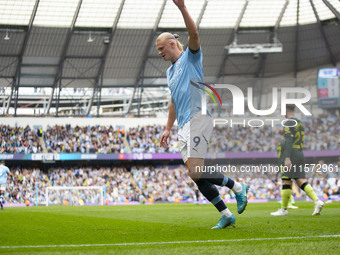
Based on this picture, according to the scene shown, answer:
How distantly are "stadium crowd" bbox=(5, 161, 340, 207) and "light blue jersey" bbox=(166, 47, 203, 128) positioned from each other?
23.7 meters

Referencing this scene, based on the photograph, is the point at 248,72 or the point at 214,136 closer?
the point at 214,136

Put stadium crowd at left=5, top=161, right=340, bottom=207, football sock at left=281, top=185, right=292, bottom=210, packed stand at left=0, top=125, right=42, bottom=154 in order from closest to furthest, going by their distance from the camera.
→ football sock at left=281, top=185, right=292, bottom=210 → stadium crowd at left=5, top=161, right=340, bottom=207 → packed stand at left=0, top=125, right=42, bottom=154

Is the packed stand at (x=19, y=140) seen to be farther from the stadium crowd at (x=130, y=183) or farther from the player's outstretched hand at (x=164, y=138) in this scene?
the player's outstretched hand at (x=164, y=138)

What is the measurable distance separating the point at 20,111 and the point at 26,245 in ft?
140

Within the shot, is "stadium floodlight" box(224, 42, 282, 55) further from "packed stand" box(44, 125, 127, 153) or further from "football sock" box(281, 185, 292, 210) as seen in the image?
"football sock" box(281, 185, 292, 210)

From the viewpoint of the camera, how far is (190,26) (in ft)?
18.3

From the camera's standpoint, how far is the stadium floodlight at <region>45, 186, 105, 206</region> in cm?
3266

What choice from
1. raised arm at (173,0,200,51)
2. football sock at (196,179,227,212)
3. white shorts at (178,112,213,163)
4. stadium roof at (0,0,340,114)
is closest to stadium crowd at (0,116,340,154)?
stadium roof at (0,0,340,114)

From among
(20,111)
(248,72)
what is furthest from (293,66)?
(20,111)

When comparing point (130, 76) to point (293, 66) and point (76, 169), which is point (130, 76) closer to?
point (76, 169)

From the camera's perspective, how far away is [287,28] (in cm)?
4466

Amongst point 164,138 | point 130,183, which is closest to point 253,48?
point 130,183

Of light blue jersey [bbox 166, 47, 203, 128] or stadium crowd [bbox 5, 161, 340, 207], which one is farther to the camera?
stadium crowd [bbox 5, 161, 340, 207]

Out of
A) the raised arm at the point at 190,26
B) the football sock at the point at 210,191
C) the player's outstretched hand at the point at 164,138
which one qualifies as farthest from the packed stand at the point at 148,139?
the raised arm at the point at 190,26
